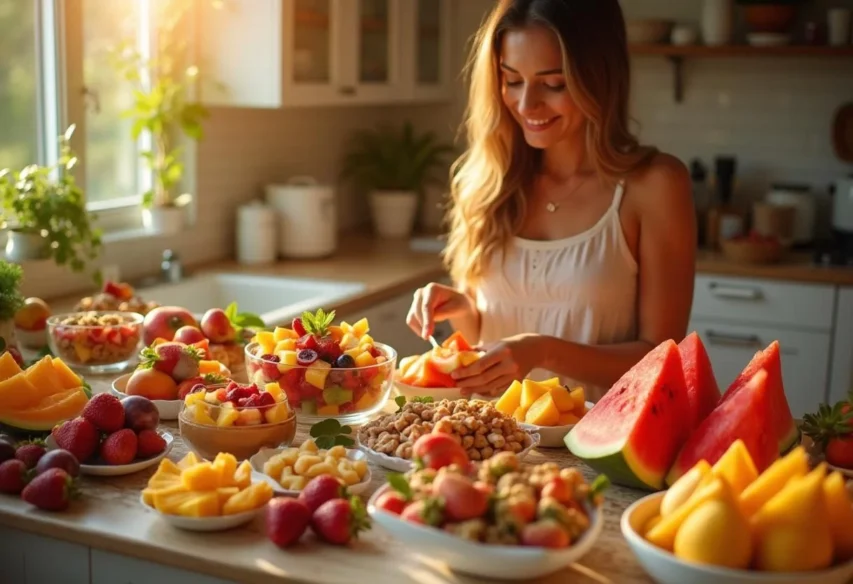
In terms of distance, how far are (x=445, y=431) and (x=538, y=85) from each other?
1018 mm

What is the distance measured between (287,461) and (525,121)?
1.11m

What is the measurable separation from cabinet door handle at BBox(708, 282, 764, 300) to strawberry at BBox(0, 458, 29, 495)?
2.94m

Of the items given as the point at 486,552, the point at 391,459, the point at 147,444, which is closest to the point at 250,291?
the point at 147,444

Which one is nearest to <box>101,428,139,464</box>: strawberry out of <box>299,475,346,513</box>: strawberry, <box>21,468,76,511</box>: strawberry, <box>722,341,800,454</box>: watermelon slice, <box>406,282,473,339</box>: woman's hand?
<box>21,468,76,511</box>: strawberry

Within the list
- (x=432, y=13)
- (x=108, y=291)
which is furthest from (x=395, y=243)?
(x=108, y=291)

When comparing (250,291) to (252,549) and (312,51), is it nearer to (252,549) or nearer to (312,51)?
(312,51)

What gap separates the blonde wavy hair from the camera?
7.54 ft

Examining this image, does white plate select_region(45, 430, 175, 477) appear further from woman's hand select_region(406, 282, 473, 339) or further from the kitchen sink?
the kitchen sink

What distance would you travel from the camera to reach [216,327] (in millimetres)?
2232

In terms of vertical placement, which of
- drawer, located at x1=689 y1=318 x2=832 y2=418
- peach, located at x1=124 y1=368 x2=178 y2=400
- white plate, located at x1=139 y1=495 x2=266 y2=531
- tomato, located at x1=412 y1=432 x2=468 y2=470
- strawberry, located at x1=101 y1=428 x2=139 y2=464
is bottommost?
drawer, located at x1=689 y1=318 x2=832 y2=418

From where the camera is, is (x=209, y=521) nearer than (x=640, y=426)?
Yes

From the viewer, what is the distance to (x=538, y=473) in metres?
1.35

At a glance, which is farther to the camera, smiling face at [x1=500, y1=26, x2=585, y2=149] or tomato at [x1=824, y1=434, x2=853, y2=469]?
smiling face at [x1=500, y1=26, x2=585, y2=149]

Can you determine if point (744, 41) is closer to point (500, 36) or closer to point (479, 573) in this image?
point (500, 36)
